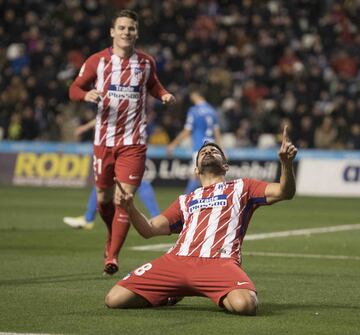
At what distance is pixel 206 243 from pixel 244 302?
25.2 inches

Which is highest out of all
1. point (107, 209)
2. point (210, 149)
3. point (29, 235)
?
point (210, 149)

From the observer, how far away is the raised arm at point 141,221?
796cm

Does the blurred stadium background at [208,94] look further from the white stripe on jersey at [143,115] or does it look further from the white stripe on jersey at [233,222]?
the white stripe on jersey at [233,222]

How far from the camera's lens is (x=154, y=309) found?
8.53 meters

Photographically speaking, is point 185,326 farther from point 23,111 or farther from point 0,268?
point 23,111

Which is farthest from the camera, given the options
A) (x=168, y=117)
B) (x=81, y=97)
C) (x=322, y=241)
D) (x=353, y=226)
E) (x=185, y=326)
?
(x=168, y=117)

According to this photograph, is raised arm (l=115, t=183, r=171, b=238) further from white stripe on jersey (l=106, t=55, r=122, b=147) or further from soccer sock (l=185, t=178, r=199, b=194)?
soccer sock (l=185, t=178, r=199, b=194)

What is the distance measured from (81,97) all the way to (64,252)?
2607 millimetres

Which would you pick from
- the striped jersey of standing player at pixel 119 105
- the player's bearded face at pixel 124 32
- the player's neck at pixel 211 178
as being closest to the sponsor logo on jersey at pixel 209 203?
the player's neck at pixel 211 178

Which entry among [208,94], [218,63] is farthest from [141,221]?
[218,63]

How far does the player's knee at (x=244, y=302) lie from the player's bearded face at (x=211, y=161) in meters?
1.06

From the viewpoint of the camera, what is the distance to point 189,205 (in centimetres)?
870

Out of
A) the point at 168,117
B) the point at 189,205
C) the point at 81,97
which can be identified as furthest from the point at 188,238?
the point at 168,117

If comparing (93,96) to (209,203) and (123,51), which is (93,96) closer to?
(123,51)
